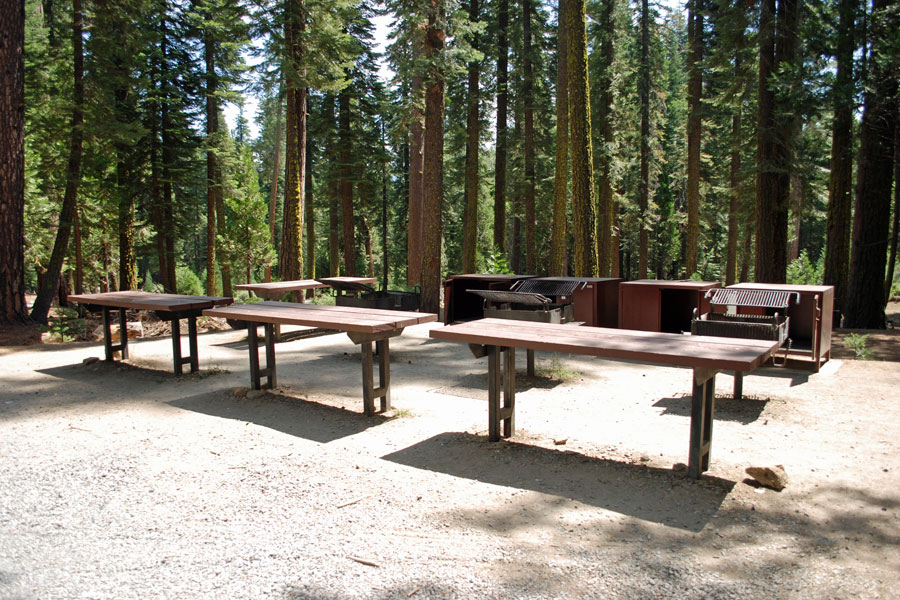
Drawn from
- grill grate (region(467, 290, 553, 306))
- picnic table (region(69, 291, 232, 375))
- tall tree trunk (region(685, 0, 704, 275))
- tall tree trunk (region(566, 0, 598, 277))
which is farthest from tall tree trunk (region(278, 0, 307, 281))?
tall tree trunk (region(685, 0, 704, 275))

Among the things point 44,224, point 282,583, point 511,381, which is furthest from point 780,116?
point 44,224

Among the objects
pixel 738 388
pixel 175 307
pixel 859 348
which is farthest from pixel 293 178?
pixel 859 348

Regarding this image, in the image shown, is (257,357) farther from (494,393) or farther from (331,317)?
(494,393)

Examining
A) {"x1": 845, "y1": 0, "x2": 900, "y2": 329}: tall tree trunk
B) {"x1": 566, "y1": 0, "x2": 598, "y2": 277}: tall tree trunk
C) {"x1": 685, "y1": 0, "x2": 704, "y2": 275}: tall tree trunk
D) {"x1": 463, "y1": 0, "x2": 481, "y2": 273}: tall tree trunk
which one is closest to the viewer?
{"x1": 566, "y1": 0, "x2": 598, "y2": 277}: tall tree trunk

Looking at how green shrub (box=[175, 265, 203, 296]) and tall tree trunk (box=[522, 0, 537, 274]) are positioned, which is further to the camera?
green shrub (box=[175, 265, 203, 296])

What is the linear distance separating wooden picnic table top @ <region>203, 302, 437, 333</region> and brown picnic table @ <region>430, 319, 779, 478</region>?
0.72 meters

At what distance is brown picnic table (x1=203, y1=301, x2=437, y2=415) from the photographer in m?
5.41

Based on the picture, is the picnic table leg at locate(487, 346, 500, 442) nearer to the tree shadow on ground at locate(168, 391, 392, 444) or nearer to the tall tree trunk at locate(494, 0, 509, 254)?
the tree shadow on ground at locate(168, 391, 392, 444)

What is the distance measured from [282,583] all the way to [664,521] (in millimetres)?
2172

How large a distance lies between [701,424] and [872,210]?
11.3 m

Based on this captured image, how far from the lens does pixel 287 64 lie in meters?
13.0

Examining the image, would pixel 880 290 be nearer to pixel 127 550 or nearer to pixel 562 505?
pixel 562 505

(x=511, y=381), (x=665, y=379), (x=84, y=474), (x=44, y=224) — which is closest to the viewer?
(x=84, y=474)

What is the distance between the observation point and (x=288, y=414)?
19.2 ft
